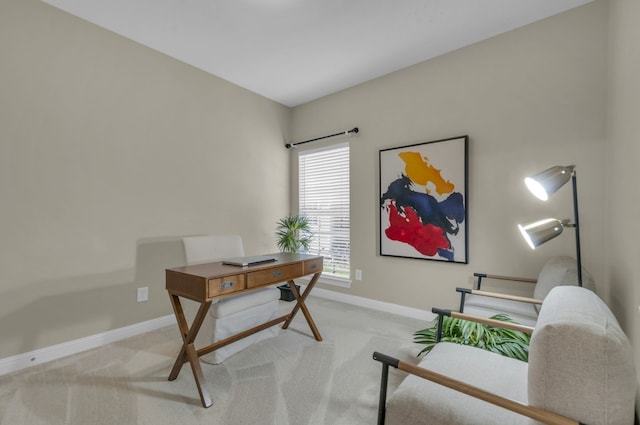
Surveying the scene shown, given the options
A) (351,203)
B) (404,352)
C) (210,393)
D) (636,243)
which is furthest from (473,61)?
(210,393)

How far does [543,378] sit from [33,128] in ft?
11.0

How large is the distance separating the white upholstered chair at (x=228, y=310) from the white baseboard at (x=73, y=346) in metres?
0.84

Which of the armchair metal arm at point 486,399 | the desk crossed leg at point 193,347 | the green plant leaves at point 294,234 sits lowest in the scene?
the desk crossed leg at point 193,347

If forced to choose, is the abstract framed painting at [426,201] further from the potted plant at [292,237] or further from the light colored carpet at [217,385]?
the potted plant at [292,237]

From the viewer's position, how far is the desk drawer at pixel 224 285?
1.77m

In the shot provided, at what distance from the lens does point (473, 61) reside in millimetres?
2785

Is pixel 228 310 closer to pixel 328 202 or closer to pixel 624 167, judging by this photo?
pixel 328 202

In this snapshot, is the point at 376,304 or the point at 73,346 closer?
the point at 73,346

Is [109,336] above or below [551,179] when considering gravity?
below

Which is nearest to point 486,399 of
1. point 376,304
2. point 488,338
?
point 488,338

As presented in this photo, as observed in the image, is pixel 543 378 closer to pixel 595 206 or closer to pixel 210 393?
pixel 210 393

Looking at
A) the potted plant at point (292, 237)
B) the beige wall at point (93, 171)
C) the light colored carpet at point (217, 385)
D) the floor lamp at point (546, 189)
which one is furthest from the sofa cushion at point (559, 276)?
the beige wall at point (93, 171)

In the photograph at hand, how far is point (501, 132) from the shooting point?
2.63m

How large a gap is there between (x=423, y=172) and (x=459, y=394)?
2.25 m
